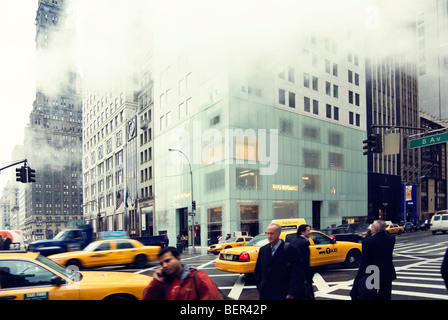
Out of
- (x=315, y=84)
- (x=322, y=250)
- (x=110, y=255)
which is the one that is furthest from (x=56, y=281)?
(x=315, y=84)

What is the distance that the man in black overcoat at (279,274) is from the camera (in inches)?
161

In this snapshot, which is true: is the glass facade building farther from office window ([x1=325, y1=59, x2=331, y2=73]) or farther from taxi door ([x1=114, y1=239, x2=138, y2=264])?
taxi door ([x1=114, y1=239, x2=138, y2=264])

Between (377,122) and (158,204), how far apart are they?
31.4 m

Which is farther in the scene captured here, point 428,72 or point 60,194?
point 60,194

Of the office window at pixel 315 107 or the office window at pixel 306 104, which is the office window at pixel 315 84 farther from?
the office window at pixel 306 104

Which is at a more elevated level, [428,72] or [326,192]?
[428,72]

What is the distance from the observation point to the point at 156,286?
124 inches

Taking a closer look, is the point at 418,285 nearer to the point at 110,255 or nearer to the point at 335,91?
the point at 110,255

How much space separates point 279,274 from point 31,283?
3.55 meters

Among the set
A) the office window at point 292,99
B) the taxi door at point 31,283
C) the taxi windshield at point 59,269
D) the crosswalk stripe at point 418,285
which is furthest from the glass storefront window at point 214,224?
the taxi door at point 31,283

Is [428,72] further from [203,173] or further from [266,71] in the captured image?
[203,173]

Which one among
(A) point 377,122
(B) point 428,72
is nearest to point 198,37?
(A) point 377,122

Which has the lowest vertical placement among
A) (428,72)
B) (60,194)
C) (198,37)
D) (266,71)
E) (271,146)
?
(60,194)
